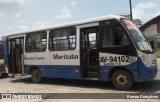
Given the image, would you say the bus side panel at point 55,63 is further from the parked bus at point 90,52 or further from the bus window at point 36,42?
the bus window at point 36,42

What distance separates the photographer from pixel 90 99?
10.4 m

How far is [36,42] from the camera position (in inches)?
623

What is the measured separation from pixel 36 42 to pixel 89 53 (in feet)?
12.5

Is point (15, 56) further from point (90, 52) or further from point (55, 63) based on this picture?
point (90, 52)

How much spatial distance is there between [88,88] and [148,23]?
34098 millimetres

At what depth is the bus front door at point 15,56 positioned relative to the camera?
1711cm

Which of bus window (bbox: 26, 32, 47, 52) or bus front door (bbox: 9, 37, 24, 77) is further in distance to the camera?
bus front door (bbox: 9, 37, 24, 77)

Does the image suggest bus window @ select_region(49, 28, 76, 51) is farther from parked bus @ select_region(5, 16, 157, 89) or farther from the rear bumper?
the rear bumper

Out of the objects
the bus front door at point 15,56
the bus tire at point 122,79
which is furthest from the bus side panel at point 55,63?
the bus tire at point 122,79

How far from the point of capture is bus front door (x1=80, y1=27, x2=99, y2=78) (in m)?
12.8

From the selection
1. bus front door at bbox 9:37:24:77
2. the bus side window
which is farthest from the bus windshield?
bus front door at bbox 9:37:24:77

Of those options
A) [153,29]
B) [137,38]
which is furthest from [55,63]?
[153,29]

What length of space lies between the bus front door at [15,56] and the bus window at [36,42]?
2.86ft

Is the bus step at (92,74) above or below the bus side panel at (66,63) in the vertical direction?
below
